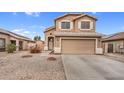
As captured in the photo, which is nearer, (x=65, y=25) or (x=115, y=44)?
(x=65, y=25)

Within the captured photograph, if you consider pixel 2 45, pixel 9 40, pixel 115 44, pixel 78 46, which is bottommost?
pixel 78 46

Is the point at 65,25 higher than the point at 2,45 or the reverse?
higher

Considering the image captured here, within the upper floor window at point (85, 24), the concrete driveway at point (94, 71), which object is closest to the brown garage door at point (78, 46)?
the upper floor window at point (85, 24)

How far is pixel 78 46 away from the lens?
1848cm

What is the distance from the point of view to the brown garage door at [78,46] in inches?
722

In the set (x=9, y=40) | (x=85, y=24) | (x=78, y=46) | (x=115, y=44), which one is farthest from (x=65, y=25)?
(x=9, y=40)

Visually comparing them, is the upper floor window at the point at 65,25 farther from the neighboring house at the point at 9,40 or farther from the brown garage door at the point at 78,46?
the neighboring house at the point at 9,40

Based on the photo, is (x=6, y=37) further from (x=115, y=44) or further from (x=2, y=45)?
(x=115, y=44)

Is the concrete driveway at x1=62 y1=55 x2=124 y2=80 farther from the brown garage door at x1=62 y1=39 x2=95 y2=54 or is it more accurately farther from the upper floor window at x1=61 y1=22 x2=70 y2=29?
the upper floor window at x1=61 y1=22 x2=70 y2=29
